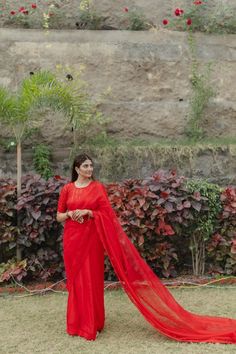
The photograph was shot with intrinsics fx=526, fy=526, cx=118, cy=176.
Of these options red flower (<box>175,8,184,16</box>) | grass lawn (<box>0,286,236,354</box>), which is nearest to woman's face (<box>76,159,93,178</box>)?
grass lawn (<box>0,286,236,354</box>)

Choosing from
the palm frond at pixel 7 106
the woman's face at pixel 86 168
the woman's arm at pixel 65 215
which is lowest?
the woman's arm at pixel 65 215

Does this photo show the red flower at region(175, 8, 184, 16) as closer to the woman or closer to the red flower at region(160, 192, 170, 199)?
the red flower at region(160, 192, 170, 199)

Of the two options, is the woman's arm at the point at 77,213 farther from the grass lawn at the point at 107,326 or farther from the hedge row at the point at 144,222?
the hedge row at the point at 144,222

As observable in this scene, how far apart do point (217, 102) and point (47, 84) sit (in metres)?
3.37

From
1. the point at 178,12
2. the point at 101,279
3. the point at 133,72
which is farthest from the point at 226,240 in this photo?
the point at 178,12

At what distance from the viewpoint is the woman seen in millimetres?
4336

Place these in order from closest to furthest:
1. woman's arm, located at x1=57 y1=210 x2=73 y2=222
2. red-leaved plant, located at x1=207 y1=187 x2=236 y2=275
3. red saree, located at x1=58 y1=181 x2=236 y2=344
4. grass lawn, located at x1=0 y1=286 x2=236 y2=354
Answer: grass lawn, located at x1=0 y1=286 x2=236 y2=354, red saree, located at x1=58 y1=181 x2=236 y2=344, woman's arm, located at x1=57 y1=210 x2=73 y2=222, red-leaved plant, located at x1=207 y1=187 x2=236 y2=275

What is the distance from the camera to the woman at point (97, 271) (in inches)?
171

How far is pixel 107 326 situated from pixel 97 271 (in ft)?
1.95

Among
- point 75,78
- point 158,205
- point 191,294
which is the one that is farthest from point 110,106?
point 191,294

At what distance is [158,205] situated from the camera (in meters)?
6.08

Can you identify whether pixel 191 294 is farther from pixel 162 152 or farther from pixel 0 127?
pixel 0 127

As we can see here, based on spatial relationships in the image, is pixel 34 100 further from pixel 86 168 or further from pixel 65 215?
pixel 65 215

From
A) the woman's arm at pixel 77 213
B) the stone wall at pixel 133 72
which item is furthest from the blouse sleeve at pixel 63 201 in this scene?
the stone wall at pixel 133 72
